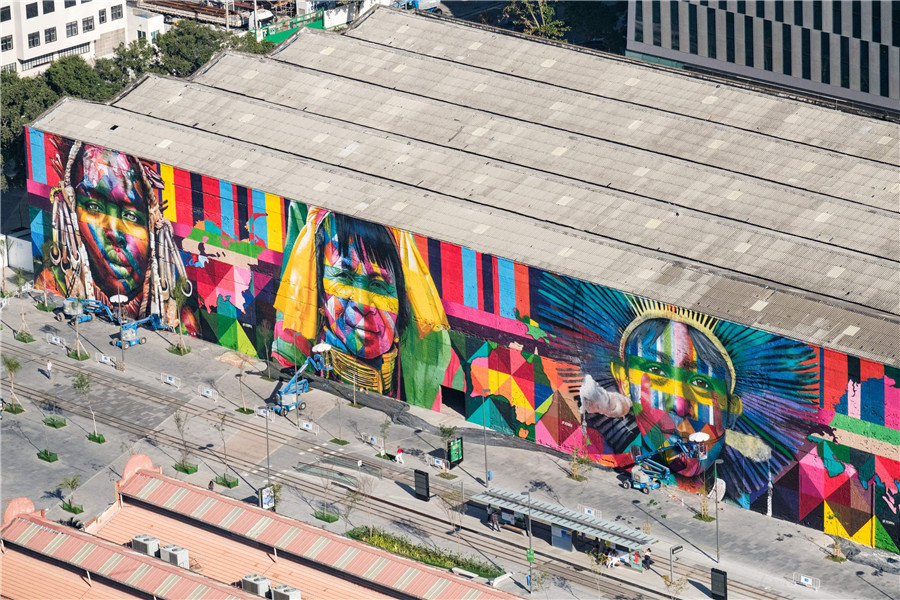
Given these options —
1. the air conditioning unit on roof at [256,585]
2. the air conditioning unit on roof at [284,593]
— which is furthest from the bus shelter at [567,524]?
the air conditioning unit on roof at [256,585]

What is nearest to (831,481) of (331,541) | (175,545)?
(331,541)

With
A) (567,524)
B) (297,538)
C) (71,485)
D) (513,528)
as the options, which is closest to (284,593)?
(297,538)

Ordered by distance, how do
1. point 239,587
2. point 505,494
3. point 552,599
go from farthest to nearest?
point 505,494, point 552,599, point 239,587

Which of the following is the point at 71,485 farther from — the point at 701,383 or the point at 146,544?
the point at 701,383

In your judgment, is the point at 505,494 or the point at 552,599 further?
the point at 505,494

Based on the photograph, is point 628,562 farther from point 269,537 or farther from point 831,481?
point 269,537

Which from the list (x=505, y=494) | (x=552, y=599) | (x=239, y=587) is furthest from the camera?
(x=505, y=494)

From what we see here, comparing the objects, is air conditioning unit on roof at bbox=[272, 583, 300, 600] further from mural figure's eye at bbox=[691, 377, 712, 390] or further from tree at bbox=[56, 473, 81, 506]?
mural figure's eye at bbox=[691, 377, 712, 390]
